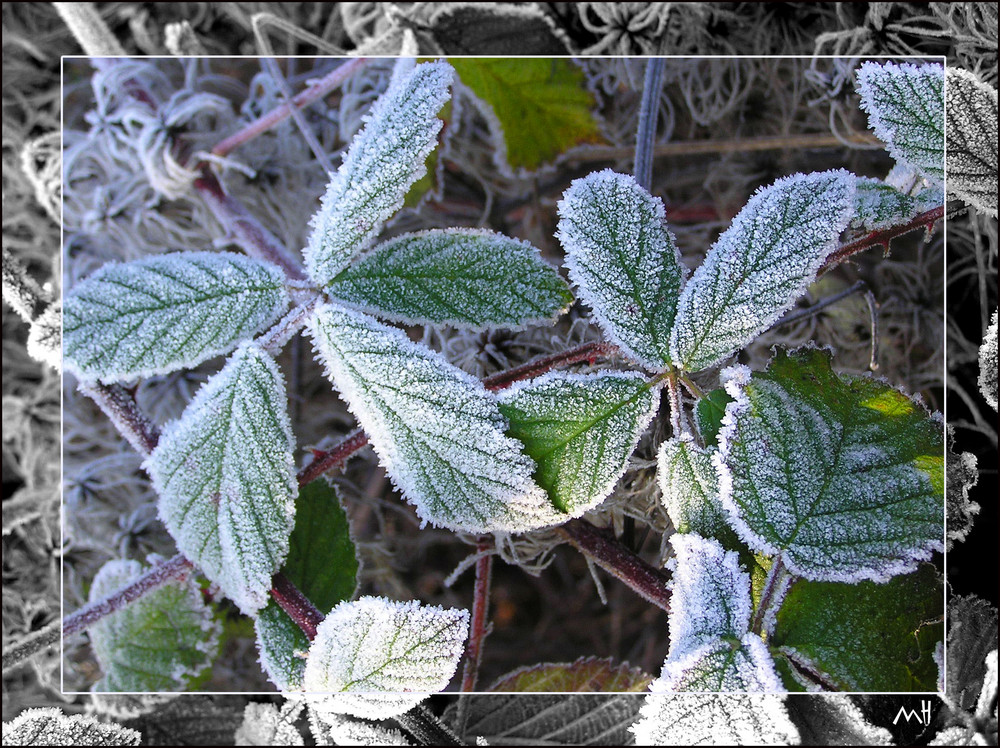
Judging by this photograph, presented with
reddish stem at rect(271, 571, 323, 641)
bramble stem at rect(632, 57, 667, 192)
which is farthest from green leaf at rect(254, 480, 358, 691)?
bramble stem at rect(632, 57, 667, 192)

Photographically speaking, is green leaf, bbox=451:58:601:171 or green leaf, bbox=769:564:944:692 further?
green leaf, bbox=451:58:601:171

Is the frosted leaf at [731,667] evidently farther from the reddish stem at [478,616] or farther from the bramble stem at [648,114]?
the bramble stem at [648,114]

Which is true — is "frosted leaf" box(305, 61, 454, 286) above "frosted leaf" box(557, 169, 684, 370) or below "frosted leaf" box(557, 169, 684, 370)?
above

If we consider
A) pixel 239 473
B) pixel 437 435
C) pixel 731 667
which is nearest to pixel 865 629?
pixel 731 667

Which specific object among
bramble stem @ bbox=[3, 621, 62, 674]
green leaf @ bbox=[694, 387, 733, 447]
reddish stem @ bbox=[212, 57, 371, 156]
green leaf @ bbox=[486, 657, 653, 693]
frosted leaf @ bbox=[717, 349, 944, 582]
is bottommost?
green leaf @ bbox=[486, 657, 653, 693]

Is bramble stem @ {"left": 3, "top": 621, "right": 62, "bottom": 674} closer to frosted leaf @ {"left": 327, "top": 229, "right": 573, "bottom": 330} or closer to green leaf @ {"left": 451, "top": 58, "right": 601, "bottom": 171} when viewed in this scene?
frosted leaf @ {"left": 327, "top": 229, "right": 573, "bottom": 330}

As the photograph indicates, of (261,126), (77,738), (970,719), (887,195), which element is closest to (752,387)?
(887,195)

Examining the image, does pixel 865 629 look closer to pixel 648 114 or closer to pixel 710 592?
pixel 710 592
